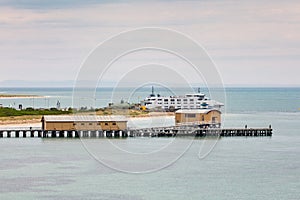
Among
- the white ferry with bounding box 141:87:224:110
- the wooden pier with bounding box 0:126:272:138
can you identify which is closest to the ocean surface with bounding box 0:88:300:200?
the wooden pier with bounding box 0:126:272:138

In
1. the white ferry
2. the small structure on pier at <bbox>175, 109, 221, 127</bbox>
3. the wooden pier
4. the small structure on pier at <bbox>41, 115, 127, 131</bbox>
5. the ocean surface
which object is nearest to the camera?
the ocean surface

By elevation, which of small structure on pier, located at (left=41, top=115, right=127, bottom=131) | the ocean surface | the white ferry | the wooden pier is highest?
the white ferry

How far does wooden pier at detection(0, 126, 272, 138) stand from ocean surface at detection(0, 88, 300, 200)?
2304 mm

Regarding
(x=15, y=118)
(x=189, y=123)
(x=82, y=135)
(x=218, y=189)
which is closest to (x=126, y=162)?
(x=218, y=189)

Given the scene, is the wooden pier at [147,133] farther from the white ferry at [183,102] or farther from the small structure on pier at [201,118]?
the white ferry at [183,102]

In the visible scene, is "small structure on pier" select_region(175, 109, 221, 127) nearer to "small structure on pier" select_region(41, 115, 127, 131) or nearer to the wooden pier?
the wooden pier

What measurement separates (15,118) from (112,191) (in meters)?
52.5

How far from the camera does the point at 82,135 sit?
220ft

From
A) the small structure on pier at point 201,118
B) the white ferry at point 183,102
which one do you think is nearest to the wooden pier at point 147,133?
the small structure on pier at point 201,118

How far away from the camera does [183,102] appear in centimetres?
11269

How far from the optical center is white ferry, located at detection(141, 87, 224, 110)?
108125 mm

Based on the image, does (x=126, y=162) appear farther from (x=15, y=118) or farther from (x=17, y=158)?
(x=15, y=118)

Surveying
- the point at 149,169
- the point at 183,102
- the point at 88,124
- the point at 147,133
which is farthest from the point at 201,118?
the point at 183,102

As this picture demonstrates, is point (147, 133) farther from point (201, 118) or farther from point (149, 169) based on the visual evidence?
point (149, 169)
